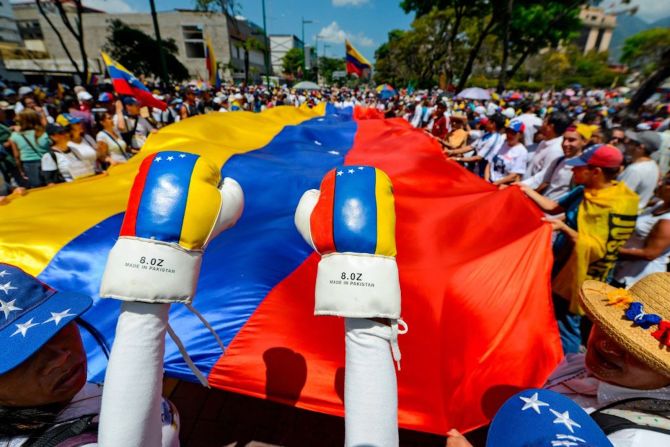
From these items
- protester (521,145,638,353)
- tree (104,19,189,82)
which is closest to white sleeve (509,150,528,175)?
protester (521,145,638,353)

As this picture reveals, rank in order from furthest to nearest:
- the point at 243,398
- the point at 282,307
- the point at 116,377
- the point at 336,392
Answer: the point at 243,398 < the point at 282,307 < the point at 336,392 < the point at 116,377

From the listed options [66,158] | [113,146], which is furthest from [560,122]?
[66,158]

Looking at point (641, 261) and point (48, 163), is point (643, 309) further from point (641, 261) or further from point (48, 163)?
point (48, 163)

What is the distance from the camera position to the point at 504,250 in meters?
2.20

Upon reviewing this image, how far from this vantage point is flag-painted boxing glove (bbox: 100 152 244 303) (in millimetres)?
917

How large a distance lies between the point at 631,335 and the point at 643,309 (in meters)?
0.15

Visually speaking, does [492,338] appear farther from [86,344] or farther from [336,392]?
[86,344]

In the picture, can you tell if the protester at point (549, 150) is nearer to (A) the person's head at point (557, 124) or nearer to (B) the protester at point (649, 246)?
(A) the person's head at point (557, 124)

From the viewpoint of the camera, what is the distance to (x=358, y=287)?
0.92 metres

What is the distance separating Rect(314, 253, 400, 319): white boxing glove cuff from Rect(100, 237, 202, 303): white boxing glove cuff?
1.36 feet

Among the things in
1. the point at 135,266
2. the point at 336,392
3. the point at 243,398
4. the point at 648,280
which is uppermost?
the point at 135,266

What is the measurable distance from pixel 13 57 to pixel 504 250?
4511cm

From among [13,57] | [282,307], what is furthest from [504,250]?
[13,57]

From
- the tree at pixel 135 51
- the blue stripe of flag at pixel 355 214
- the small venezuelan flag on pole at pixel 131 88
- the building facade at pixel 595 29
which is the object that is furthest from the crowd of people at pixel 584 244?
Result: the building facade at pixel 595 29
